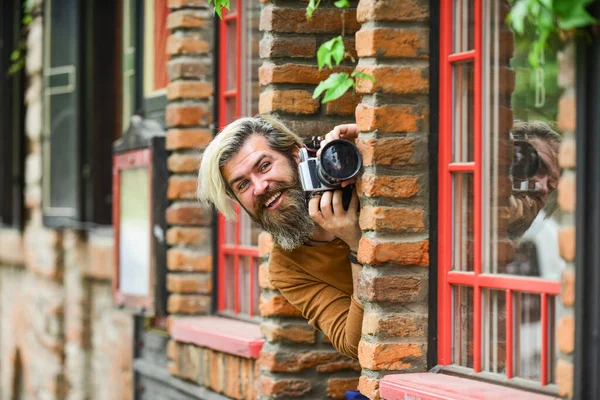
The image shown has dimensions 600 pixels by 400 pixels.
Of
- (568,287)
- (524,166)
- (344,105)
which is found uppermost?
(344,105)

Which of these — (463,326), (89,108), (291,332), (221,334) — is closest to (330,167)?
(463,326)

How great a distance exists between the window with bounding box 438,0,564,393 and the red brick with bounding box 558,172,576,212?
1.15 feet

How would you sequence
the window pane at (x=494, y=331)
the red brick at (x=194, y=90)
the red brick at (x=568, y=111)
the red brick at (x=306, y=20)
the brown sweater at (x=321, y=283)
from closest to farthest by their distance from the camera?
the red brick at (x=568, y=111) < the window pane at (x=494, y=331) < the brown sweater at (x=321, y=283) < the red brick at (x=306, y=20) < the red brick at (x=194, y=90)

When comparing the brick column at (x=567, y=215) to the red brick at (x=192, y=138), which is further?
the red brick at (x=192, y=138)

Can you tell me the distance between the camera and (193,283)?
619 centimetres

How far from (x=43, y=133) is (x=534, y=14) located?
20.3 feet

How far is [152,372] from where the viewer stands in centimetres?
665

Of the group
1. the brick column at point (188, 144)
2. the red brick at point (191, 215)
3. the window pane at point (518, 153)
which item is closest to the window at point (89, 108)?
the brick column at point (188, 144)

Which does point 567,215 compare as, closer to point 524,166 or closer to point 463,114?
point 524,166

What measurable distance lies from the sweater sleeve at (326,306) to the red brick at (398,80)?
74cm

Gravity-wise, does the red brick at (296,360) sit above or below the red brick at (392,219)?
below

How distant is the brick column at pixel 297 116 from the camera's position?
4.83m

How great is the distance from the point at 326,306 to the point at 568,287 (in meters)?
→ 1.36

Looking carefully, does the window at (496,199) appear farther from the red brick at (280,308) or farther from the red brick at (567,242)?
the red brick at (280,308)
